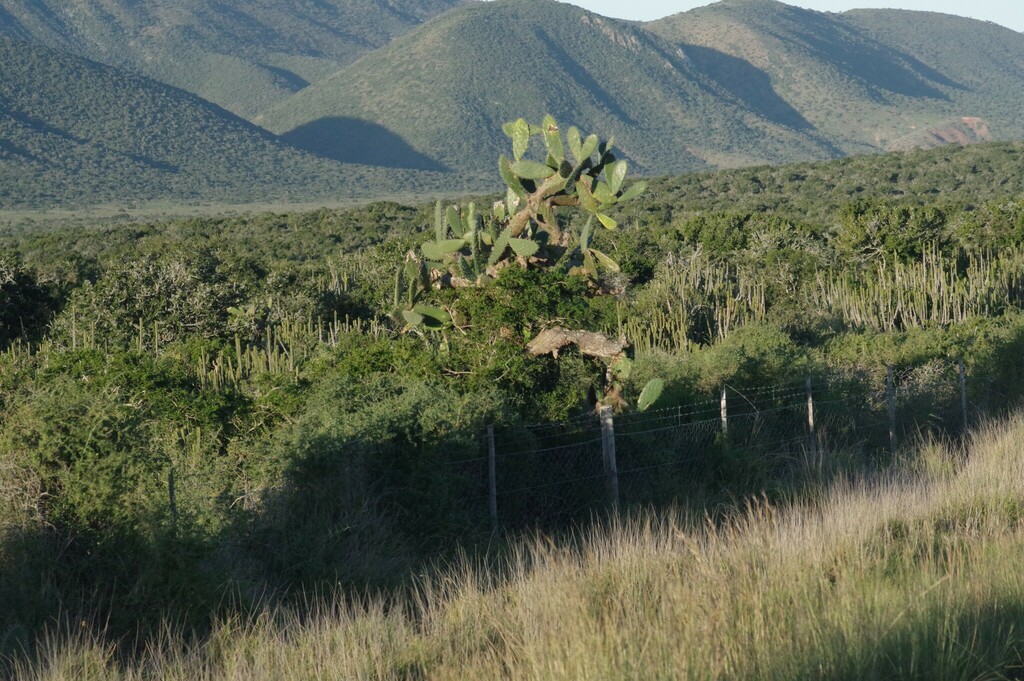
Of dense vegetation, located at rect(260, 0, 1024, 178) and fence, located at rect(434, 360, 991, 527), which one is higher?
dense vegetation, located at rect(260, 0, 1024, 178)

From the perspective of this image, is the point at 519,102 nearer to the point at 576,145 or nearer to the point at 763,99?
the point at 763,99

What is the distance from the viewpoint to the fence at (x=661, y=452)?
29.4 feet

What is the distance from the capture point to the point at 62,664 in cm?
558

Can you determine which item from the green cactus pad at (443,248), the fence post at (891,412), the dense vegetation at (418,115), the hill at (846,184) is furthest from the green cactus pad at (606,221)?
the dense vegetation at (418,115)

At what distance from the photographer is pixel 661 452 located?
10.7 metres

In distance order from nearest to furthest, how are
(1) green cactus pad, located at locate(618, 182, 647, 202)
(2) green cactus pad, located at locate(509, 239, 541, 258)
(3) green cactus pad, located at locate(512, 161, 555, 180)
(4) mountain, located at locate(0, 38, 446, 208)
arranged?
(2) green cactus pad, located at locate(509, 239, 541, 258)
(1) green cactus pad, located at locate(618, 182, 647, 202)
(3) green cactus pad, located at locate(512, 161, 555, 180)
(4) mountain, located at locate(0, 38, 446, 208)

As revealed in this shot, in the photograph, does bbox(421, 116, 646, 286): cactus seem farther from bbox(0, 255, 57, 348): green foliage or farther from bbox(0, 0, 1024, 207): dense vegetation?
bbox(0, 0, 1024, 207): dense vegetation

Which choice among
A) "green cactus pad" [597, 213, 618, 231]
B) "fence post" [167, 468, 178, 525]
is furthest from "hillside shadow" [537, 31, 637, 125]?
"fence post" [167, 468, 178, 525]

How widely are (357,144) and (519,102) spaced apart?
25.2 meters

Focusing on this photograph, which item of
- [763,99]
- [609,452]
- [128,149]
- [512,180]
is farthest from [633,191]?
[763,99]

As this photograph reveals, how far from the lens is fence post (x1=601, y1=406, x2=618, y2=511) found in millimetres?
9828

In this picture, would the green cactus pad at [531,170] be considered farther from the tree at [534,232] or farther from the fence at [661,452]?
the fence at [661,452]

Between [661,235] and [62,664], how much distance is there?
94.4 ft

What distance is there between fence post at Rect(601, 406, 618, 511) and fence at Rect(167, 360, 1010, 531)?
0.5 inches
